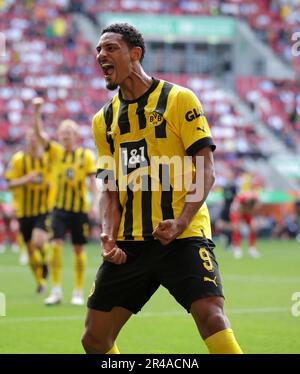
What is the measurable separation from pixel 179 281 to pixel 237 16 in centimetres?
3656

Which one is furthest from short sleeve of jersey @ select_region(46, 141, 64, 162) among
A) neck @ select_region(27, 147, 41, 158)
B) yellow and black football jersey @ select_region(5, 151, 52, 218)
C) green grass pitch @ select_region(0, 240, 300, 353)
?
green grass pitch @ select_region(0, 240, 300, 353)

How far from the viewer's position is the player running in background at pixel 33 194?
1298cm

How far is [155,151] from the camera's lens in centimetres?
541

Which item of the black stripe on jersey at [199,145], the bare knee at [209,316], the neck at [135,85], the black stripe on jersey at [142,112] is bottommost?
the bare knee at [209,316]

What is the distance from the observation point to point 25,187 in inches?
522

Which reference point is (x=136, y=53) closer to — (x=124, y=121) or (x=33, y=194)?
(x=124, y=121)

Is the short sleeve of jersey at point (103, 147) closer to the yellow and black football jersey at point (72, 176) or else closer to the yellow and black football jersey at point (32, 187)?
the yellow and black football jersey at point (72, 176)

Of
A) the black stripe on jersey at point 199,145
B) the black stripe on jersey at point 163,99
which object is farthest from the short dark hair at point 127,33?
the black stripe on jersey at point 199,145

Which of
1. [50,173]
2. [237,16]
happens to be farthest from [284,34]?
[50,173]

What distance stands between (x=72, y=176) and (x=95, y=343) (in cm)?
667

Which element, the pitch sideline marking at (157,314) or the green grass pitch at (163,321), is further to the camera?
the pitch sideline marking at (157,314)

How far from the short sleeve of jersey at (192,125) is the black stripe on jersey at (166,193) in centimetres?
19

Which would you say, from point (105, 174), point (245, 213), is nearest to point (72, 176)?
point (105, 174)

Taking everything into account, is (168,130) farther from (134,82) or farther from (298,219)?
(298,219)
